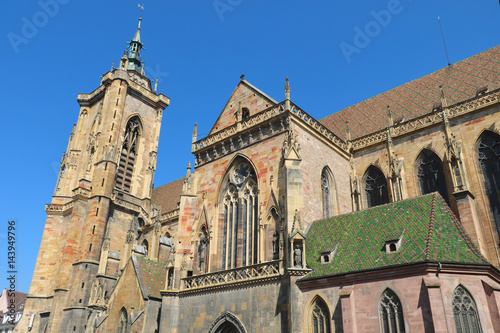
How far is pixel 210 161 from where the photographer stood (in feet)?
68.8

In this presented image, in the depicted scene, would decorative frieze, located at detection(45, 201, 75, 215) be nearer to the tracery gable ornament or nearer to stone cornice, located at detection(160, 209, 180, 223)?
stone cornice, located at detection(160, 209, 180, 223)

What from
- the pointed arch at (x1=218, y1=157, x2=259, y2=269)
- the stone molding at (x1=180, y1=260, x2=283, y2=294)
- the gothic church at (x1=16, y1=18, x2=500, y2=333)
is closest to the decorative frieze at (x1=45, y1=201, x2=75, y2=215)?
the gothic church at (x1=16, y1=18, x2=500, y2=333)

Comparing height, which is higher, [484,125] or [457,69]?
[457,69]

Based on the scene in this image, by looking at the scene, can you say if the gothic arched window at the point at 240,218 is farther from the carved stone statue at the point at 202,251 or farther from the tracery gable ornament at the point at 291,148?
the tracery gable ornament at the point at 291,148

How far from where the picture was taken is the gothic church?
41.4ft

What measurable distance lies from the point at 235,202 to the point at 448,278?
968 centimetres

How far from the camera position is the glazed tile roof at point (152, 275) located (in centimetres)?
2027

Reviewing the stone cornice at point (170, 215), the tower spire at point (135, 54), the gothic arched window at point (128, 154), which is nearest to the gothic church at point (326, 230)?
the stone cornice at point (170, 215)

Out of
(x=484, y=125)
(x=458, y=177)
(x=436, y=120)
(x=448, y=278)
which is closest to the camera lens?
(x=448, y=278)

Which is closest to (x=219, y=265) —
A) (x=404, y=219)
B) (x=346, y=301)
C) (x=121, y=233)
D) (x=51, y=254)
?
(x=346, y=301)

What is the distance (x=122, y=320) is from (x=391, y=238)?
13786 millimetres

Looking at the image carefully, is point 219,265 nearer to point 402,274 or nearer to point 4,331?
point 402,274

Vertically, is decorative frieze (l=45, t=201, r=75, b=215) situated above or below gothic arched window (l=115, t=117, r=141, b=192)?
below

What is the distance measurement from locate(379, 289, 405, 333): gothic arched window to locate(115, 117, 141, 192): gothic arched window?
26.0 m
